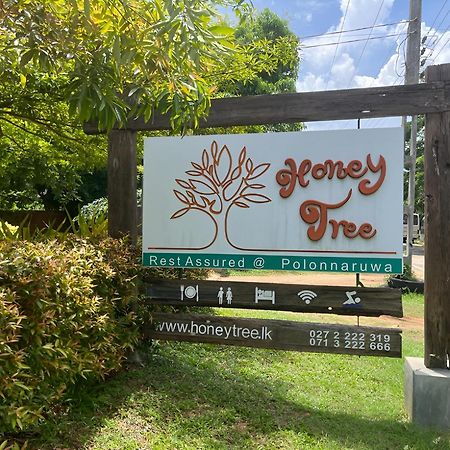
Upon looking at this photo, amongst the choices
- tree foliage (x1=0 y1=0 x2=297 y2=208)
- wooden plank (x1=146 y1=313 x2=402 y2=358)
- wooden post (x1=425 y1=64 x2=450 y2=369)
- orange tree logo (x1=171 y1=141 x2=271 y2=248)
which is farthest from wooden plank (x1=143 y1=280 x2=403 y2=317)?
tree foliage (x1=0 y1=0 x2=297 y2=208)

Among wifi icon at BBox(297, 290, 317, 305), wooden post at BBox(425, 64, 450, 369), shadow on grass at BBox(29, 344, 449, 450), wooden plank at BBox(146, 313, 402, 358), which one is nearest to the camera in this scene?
shadow on grass at BBox(29, 344, 449, 450)

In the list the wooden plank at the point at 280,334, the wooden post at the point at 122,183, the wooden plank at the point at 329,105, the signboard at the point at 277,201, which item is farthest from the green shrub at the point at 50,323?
the wooden plank at the point at 329,105

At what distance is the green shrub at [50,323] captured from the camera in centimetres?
281

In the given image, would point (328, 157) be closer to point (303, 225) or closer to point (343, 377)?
point (303, 225)

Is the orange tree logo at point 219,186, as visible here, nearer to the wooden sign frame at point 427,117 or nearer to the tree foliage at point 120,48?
the wooden sign frame at point 427,117

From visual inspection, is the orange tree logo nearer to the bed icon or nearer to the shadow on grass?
the bed icon

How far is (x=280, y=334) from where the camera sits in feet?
14.3

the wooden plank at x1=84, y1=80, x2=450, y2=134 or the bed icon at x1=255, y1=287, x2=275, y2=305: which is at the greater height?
the wooden plank at x1=84, y1=80, x2=450, y2=134

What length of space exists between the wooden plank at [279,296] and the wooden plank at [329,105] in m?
1.49

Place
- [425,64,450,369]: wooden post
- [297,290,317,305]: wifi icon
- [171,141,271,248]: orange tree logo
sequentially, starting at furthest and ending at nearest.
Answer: [171,141,271,248]: orange tree logo
[297,290,317,305]: wifi icon
[425,64,450,369]: wooden post

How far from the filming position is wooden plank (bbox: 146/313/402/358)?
13.6 ft

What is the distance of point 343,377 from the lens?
205 inches

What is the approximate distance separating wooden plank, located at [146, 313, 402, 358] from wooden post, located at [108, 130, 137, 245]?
0.95 m

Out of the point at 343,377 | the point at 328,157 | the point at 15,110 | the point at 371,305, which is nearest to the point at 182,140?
the point at 328,157
